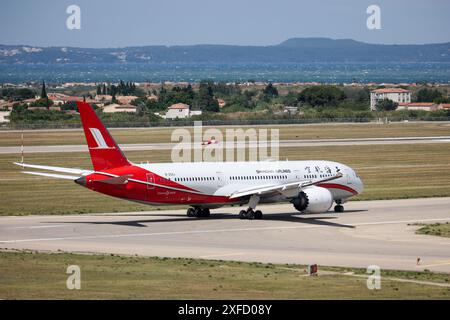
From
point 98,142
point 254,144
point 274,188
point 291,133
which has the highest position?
point 98,142

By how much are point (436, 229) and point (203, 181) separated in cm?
1453

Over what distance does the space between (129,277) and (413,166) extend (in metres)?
64.5

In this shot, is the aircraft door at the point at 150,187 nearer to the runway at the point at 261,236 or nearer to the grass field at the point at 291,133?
the runway at the point at 261,236

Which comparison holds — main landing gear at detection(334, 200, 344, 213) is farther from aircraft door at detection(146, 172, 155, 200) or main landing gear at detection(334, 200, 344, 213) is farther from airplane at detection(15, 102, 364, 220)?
aircraft door at detection(146, 172, 155, 200)

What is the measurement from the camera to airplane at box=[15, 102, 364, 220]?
193 feet

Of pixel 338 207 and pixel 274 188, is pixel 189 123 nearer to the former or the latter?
pixel 338 207

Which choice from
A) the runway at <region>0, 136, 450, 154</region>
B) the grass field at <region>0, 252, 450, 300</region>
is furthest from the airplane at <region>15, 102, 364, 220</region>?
the runway at <region>0, 136, 450, 154</region>

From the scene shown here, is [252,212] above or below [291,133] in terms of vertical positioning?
above

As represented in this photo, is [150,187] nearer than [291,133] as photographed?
Yes

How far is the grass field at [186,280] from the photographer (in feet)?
125

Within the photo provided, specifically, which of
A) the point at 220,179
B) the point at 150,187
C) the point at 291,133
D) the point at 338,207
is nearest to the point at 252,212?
the point at 220,179

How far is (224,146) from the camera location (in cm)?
12912

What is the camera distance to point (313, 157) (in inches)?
4336
